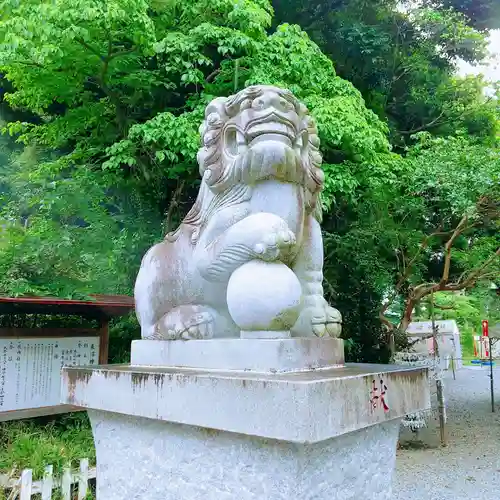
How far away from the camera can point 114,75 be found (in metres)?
6.15

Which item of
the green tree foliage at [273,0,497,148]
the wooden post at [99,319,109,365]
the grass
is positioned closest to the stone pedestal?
the grass

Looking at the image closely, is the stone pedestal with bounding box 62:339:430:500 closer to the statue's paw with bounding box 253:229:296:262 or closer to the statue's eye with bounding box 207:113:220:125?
the statue's paw with bounding box 253:229:296:262

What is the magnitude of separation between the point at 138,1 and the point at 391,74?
18.0 ft

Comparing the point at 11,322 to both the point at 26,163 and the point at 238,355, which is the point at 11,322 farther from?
the point at 238,355

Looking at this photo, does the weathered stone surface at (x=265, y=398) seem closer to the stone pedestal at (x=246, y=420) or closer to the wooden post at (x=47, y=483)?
the stone pedestal at (x=246, y=420)

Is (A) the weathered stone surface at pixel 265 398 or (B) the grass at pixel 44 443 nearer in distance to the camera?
(A) the weathered stone surface at pixel 265 398

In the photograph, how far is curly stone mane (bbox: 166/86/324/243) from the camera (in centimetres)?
217

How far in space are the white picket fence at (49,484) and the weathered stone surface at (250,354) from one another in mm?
1963

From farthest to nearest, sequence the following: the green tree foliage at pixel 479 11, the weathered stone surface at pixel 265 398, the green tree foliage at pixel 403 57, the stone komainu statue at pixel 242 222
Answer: the green tree foliage at pixel 479 11 < the green tree foliage at pixel 403 57 < the stone komainu statue at pixel 242 222 < the weathered stone surface at pixel 265 398

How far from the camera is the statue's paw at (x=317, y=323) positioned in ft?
7.15

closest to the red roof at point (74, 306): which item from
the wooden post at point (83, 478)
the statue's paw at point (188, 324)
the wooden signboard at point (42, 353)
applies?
the wooden signboard at point (42, 353)

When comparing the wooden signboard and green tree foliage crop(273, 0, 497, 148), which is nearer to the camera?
the wooden signboard

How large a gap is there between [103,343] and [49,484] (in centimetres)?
174

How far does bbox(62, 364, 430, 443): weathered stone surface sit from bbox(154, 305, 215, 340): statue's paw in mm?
166
